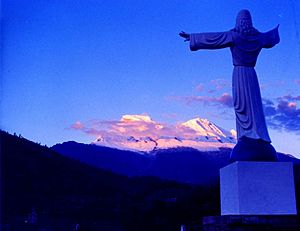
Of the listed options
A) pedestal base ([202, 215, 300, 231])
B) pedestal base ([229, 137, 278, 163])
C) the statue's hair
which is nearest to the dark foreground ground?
pedestal base ([229, 137, 278, 163])

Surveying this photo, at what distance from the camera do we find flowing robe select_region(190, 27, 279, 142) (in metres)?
6.39

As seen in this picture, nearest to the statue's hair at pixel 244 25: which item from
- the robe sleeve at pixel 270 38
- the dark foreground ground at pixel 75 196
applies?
the robe sleeve at pixel 270 38

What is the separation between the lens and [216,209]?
66.8 feet

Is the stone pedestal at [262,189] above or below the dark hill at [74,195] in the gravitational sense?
below

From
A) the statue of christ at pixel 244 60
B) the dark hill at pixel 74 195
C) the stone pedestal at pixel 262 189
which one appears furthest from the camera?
the dark hill at pixel 74 195

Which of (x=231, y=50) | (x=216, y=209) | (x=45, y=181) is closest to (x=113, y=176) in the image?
(x=45, y=181)

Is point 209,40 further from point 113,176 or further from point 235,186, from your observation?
point 113,176

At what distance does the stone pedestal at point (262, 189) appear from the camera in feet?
18.5

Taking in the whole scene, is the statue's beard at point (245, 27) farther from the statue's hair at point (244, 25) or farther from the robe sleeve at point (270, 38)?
the robe sleeve at point (270, 38)

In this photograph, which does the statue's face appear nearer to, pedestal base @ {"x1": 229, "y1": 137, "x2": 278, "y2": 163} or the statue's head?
the statue's head

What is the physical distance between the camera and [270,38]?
262 inches

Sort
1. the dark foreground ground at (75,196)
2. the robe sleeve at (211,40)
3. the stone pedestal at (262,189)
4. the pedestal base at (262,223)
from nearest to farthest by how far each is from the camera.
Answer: the pedestal base at (262,223) < the stone pedestal at (262,189) < the robe sleeve at (211,40) < the dark foreground ground at (75,196)

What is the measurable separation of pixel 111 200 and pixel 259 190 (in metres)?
24.2

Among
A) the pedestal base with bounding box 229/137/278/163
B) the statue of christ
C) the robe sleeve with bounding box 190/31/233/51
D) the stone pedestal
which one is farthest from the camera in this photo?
the robe sleeve with bounding box 190/31/233/51
